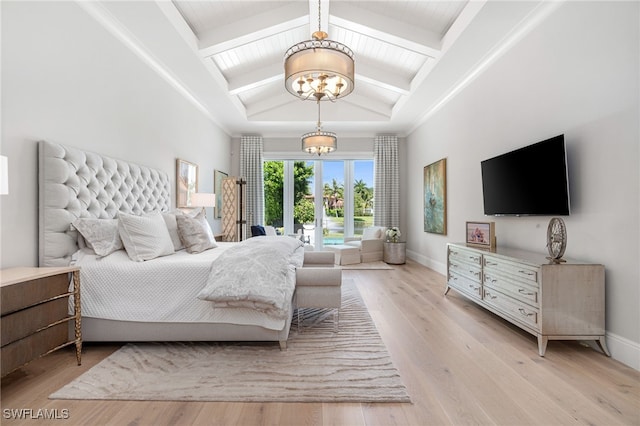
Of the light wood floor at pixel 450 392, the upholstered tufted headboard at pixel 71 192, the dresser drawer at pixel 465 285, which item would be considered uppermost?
the upholstered tufted headboard at pixel 71 192

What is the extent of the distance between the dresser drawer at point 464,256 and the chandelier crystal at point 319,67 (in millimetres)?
2180

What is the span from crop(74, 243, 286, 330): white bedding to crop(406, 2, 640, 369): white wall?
2.44 metres

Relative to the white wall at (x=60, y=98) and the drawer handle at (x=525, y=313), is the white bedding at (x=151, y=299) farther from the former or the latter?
the drawer handle at (x=525, y=313)

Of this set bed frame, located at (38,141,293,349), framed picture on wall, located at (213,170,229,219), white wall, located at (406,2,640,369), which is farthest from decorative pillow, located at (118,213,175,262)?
white wall, located at (406,2,640,369)

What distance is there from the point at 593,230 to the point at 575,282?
1.49 feet

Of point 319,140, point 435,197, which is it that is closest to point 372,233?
point 435,197

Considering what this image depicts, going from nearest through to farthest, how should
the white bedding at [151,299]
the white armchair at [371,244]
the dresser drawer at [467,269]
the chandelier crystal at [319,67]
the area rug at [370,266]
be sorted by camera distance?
the white bedding at [151,299] < the chandelier crystal at [319,67] < the dresser drawer at [467,269] < the area rug at [370,266] < the white armchair at [371,244]

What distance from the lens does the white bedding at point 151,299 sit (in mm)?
2279

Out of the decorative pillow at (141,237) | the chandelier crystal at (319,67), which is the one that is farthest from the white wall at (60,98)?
the chandelier crystal at (319,67)

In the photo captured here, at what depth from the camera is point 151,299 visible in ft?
7.51

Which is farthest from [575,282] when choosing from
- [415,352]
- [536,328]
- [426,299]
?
[426,299]

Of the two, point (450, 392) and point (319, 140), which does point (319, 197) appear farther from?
point (450, 392)

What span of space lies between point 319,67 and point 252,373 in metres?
2.27

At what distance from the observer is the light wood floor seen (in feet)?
5.17
